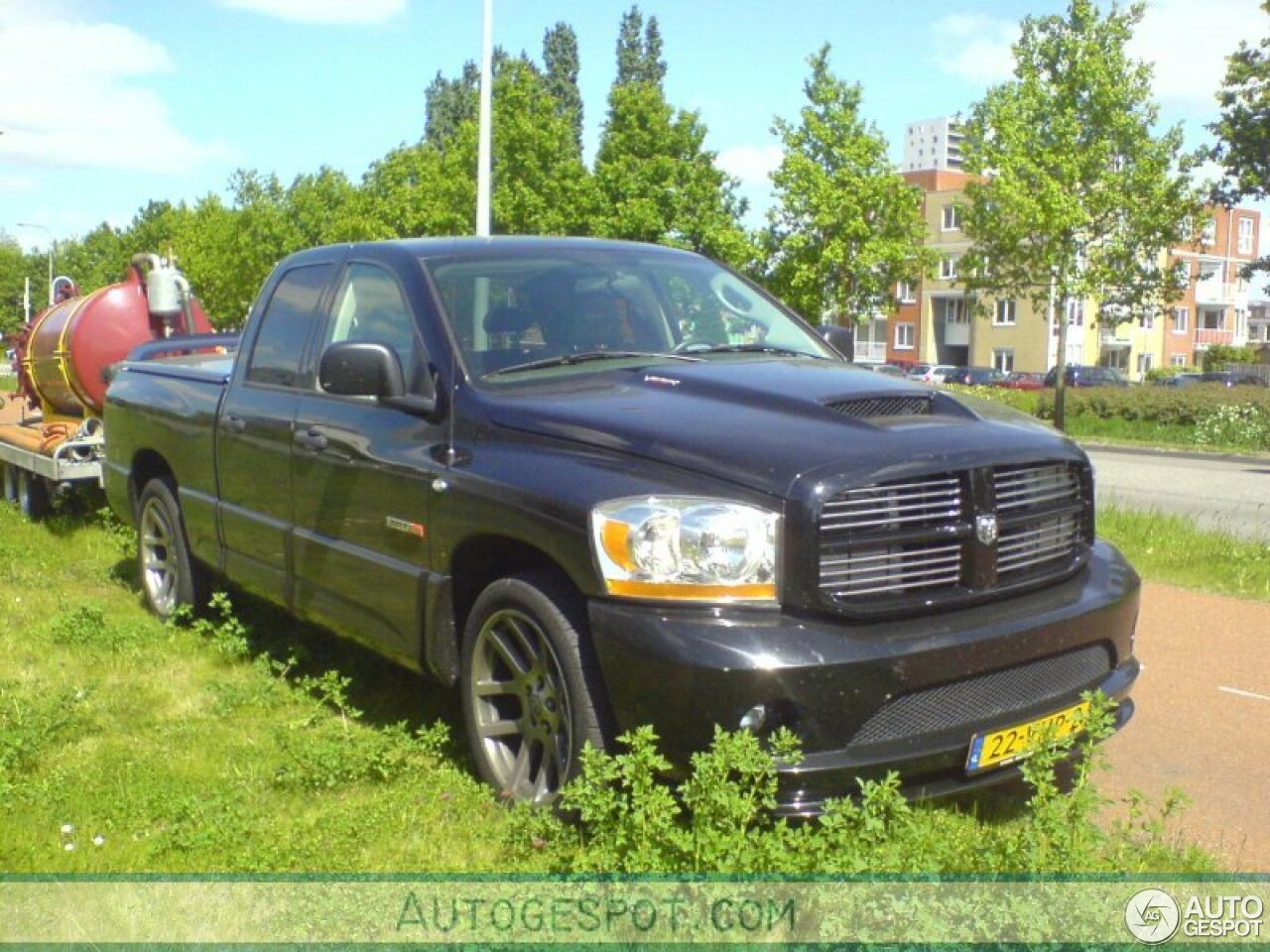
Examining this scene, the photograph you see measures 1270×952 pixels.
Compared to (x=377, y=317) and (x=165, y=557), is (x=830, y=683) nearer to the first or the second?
(x=377, y=317)

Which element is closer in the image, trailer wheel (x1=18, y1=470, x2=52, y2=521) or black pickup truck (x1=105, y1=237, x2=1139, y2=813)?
black pickup truck (x1=105, y1=237, x2=1139, y2=813)

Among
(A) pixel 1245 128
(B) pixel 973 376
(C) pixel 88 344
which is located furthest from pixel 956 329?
(C) pixel 88 344

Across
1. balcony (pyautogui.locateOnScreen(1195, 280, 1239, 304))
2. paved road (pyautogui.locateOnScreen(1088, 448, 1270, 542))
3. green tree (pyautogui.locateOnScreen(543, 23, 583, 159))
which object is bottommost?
paved road (pyautogui.locateOnScreen(1088, 448, 1270, 542))

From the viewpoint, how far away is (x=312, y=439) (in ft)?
18.4

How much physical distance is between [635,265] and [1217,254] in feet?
339

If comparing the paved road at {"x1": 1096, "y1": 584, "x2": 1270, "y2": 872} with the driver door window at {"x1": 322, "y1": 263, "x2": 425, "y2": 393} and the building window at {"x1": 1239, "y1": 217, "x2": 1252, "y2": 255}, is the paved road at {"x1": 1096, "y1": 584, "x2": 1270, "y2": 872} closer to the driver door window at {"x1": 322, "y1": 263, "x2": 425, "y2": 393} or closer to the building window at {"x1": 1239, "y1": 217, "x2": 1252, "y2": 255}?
the driver door window at {"x1": 322, "y1": 263, "x2": 425, "y2": 393}

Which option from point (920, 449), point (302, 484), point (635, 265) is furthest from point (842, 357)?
point (302, 484)

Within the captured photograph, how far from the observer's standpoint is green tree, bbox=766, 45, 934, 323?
32844mm

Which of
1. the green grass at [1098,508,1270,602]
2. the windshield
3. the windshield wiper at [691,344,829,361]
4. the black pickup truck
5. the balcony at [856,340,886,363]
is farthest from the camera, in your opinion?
the balcony at [856,340,886,363]

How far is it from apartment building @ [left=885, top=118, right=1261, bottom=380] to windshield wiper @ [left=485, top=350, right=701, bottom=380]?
221 feet

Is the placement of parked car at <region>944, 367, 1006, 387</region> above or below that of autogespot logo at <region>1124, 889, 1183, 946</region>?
below

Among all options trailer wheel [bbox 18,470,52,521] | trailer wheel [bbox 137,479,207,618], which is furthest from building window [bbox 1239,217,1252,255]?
trailer wheel [bbox 137,479,207,618]

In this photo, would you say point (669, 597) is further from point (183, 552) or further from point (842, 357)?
point (183, 552)

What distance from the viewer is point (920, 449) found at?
4.09 metres
